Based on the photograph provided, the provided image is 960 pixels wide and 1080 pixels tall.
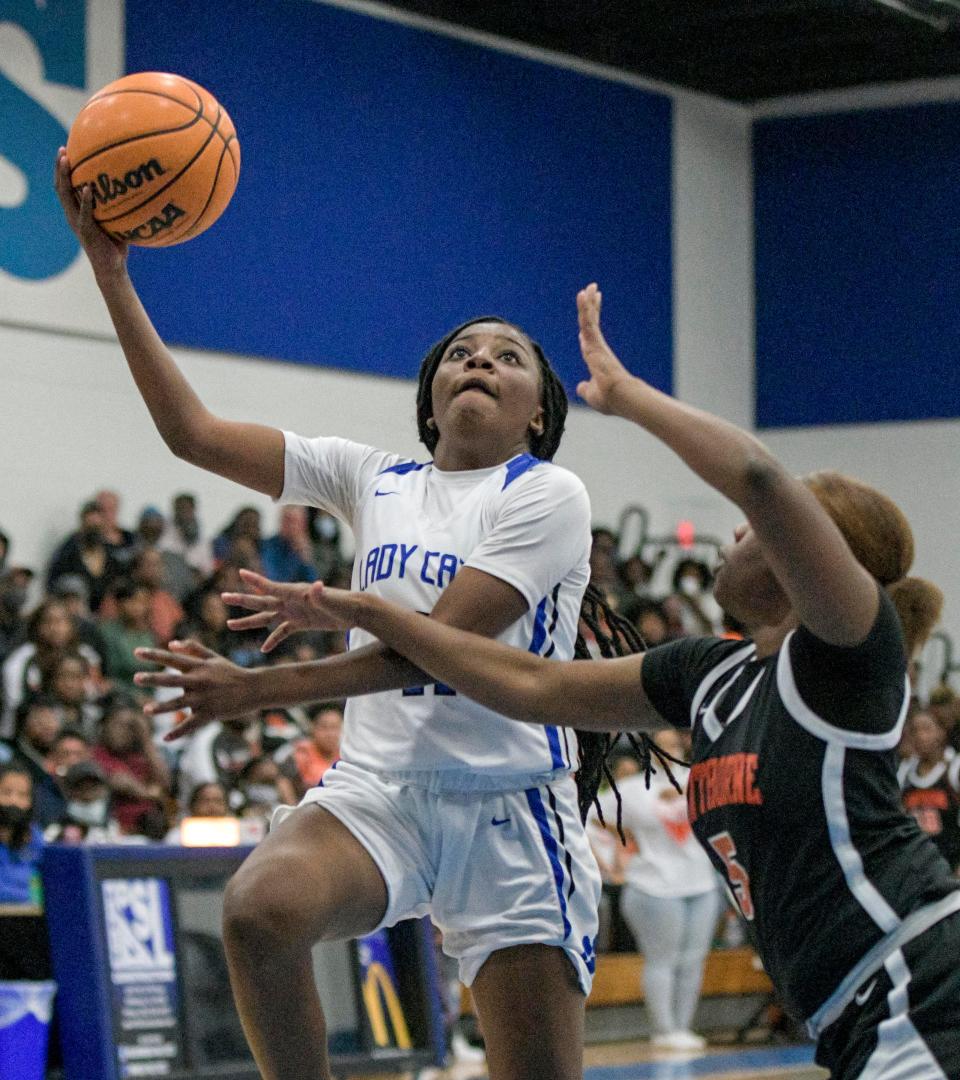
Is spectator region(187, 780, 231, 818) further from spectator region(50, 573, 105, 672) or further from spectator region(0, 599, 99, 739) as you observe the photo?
spectator region(50, 573, 105, 672)

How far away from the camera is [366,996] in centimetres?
771

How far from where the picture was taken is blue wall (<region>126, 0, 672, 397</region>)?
591 inches

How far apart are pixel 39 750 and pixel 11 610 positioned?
1267mm

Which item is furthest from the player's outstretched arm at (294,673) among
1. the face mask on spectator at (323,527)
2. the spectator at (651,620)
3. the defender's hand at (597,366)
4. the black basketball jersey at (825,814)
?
the spectator at (651,620)

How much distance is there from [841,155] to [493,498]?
16022mm

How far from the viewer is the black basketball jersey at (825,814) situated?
285 centimetres

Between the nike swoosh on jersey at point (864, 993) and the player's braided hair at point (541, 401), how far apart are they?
5.87 ft

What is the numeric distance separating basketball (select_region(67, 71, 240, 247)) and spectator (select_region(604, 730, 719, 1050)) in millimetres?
7547

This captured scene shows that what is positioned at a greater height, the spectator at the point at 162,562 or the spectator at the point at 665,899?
the spectator at the point at 162,562

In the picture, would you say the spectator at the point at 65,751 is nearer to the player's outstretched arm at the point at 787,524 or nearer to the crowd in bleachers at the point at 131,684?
the crowd in bleachers at the point at 131,684

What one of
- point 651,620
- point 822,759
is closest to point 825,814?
point 822,759

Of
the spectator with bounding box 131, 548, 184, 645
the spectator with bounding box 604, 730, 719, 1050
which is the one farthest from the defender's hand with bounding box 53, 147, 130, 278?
the spectator with bounding box 131, 548, 184, 645

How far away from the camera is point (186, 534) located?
13344 mm

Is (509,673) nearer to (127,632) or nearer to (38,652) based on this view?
(38,652)
